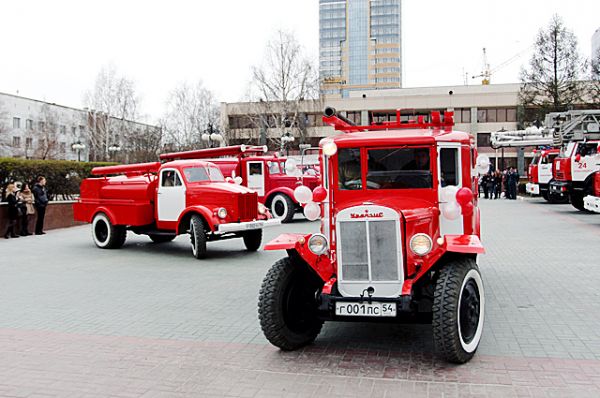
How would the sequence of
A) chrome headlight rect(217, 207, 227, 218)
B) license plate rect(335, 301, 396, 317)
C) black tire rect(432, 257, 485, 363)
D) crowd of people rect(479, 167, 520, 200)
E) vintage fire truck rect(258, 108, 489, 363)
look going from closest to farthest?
1. black tire rect(432, 257, 485, 363)
2. license plate rect(335, 301, 396, 317)
3. vintage fire truck rect(258, 108, 489, 363)
4. chrome headlight rect(217, 207, 227, 218)
5. crowd of people rect(479, 167, 520, 200)

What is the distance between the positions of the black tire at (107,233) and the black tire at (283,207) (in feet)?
23.0

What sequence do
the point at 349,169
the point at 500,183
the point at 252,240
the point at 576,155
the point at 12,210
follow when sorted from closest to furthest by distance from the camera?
the point at 349,169 < the point at 252,240 < the point at 12,210 < the point at 576,155 < the point at 500,183

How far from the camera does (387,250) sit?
226 inches

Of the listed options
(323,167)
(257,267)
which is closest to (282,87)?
(257,267)

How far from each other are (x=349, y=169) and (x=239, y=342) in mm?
2230

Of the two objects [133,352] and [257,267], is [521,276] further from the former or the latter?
[133,352]

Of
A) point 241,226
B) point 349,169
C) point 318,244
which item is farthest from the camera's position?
point 241,226

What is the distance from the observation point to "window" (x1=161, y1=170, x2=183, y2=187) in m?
13.5

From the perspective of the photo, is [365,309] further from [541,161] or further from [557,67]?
[557,67]

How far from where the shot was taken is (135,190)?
560 inches

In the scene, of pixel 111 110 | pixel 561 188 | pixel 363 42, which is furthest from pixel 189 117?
pixel 363 42

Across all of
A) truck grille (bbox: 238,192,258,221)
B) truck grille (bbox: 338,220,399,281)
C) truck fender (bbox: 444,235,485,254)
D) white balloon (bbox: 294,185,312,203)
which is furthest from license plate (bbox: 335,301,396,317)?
truck grille (bbox: 238,192,258,221)

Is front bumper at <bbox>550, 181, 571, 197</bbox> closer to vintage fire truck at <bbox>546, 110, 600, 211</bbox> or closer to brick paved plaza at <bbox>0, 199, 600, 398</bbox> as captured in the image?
vintage fire truck at <bbox>546, 110, 600, 211</bbox>

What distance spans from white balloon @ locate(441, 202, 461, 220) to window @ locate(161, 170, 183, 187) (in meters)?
8.11
